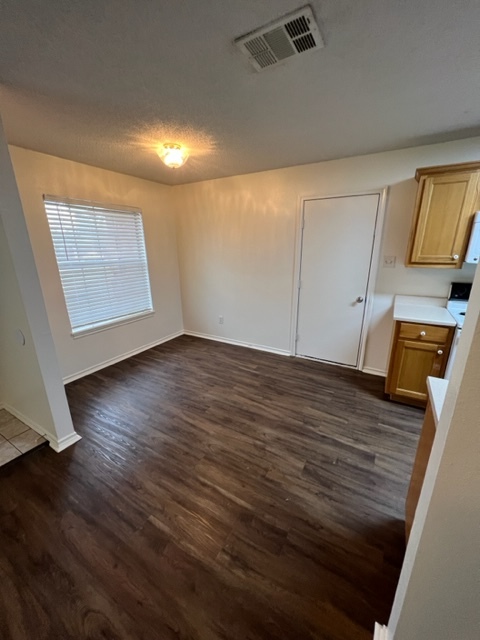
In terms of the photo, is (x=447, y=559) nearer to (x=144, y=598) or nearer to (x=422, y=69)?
(x=144, y=598)

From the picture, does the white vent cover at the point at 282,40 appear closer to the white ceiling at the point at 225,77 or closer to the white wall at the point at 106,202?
the white ceiling at the point at 225,77

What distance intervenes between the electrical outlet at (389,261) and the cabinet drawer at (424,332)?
77cm

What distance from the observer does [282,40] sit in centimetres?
115

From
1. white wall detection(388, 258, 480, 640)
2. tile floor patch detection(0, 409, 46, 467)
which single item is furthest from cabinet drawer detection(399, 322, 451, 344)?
tile floor patch detection(0, 409, 46, 467)

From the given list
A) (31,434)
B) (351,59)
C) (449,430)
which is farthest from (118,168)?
(449,430)

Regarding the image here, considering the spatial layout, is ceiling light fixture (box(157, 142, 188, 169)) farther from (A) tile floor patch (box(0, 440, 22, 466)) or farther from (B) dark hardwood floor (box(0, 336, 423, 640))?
(A) tile floor patch (box(0, 440, 22, 466))

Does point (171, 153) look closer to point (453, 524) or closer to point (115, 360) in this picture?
point (115, 360)

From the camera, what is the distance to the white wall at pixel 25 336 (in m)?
1.54

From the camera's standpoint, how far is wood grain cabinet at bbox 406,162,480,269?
80.7 inches

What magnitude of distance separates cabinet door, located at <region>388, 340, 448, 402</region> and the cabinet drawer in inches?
1.8

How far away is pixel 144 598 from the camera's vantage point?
3.69ft

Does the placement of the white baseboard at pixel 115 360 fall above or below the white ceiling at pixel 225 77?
below

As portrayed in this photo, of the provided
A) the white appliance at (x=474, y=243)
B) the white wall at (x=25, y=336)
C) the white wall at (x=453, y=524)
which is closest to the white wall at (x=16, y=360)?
the white wall at (x=25, y=336)

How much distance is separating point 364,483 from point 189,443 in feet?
4.25
